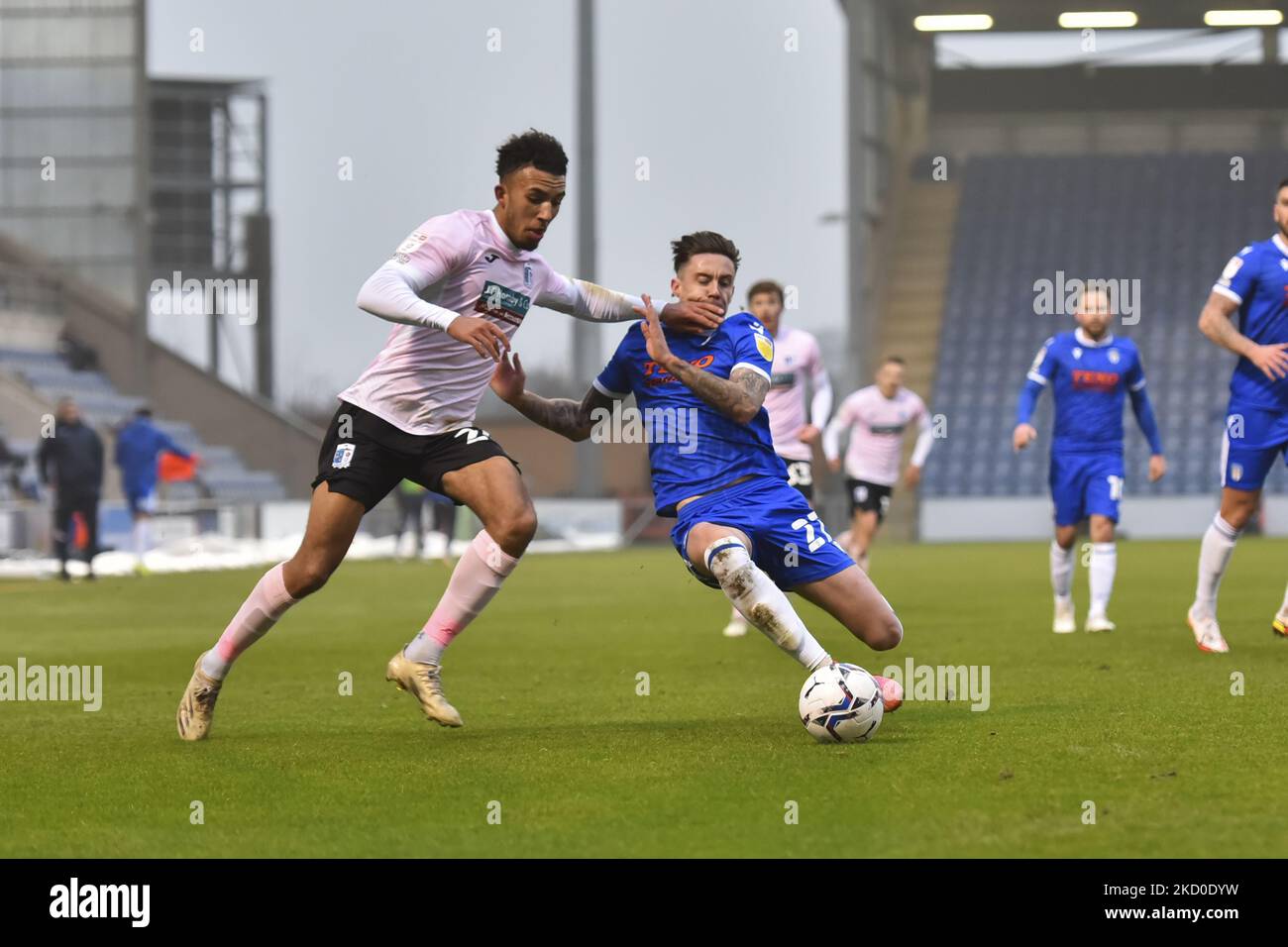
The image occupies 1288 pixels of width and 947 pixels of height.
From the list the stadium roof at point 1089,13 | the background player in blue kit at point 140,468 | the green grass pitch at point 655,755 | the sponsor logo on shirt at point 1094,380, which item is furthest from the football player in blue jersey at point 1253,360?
the stadium roof at point 1089,13

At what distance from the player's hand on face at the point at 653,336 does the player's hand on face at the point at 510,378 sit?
0.51 meters

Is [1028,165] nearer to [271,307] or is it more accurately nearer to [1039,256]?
[1039,256]

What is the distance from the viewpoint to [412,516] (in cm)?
2658

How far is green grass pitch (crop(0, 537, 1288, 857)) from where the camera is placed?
4477 millimetres

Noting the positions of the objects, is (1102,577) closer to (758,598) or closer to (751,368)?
(751,368)

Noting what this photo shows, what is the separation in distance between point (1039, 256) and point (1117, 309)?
248 centimetres

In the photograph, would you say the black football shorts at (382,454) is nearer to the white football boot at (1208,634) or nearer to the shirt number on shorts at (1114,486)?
the white football boot at (1208,634)

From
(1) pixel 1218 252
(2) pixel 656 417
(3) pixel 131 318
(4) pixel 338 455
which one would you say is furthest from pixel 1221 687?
(1) pixel 1218 252

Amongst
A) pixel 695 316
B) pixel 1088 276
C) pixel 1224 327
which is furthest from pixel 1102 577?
pixel 1088 276

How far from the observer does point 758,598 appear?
20.1 ft

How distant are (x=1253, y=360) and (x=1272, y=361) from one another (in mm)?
83

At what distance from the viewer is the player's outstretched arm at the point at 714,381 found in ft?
20.7

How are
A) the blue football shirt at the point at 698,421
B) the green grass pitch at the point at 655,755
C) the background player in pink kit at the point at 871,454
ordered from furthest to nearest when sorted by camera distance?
the background player in pink kit at the point at 871,454, the blue football shirt at the point at 698,421, the green grass pitch at the point at 655,755

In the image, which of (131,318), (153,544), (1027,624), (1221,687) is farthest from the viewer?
(131,318)
